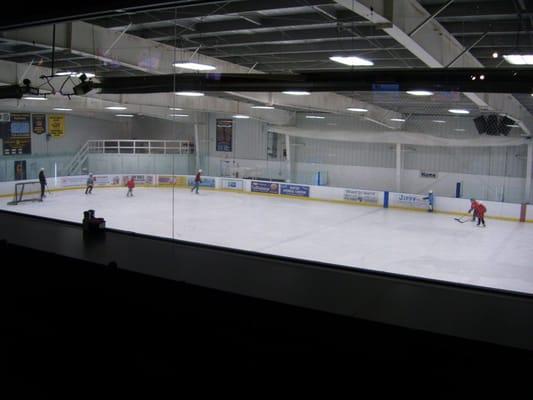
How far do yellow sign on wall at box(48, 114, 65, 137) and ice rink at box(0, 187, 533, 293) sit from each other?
110 inches

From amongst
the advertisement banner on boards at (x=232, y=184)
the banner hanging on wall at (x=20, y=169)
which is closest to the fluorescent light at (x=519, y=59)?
the banner hanging on wall at (x=20, y=169)

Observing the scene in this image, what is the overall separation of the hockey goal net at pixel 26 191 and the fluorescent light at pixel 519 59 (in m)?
9.24

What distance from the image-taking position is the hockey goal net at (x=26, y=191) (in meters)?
10.0

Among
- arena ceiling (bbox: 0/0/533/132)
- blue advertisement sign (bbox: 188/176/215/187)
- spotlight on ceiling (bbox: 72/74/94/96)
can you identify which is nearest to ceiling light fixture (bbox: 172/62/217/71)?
arena ceiling (bbox: 0/0/533/132)

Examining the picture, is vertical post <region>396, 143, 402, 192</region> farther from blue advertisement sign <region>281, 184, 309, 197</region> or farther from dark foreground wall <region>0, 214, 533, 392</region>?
blue advertisement sign <region>281, 184, 309, 197</region>

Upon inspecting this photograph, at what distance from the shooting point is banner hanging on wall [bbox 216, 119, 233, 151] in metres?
13.0

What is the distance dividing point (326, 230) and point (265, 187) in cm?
584

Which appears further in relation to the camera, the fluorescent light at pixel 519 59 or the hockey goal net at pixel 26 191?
the hockey goal net at pixel 26 191

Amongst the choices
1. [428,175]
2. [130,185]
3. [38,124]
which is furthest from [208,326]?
[130,185]

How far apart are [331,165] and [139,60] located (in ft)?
13.6

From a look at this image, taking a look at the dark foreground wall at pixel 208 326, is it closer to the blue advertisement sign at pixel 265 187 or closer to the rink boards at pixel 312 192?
A: the rink boards at pixel 312 192

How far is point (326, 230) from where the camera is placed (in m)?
13.5

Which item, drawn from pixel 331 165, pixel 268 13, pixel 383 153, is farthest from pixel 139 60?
pixel 383 153

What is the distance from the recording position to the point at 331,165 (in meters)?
9.30
